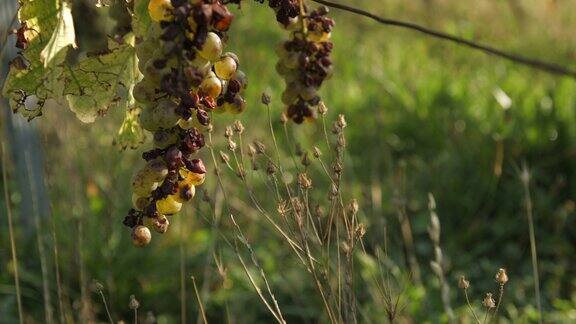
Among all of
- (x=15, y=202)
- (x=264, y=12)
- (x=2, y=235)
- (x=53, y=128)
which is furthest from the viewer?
(x=264, y=12)

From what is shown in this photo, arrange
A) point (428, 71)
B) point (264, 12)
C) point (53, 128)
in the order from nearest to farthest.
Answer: point (53, 128), point (428, 71), point (264, 12)

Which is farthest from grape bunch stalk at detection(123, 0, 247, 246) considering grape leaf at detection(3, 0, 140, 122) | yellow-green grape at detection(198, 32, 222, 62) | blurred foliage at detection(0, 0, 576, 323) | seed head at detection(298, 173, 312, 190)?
blurred foliage at detection(0, 0, 576, 323)

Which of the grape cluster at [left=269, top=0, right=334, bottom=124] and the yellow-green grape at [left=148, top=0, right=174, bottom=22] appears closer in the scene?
the yellow-green grape at [left=148, top=0, right=174, bottom=22]

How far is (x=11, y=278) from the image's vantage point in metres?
2.95

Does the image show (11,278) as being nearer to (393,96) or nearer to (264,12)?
(393,96)

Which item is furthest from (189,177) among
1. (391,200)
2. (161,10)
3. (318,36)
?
(391,200)

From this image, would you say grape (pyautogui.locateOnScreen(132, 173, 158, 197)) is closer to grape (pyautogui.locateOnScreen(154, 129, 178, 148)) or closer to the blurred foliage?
grape (pyautogui.locateOnScreen(154, 129, 178, 148))

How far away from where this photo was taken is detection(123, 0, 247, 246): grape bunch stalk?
3.27ft

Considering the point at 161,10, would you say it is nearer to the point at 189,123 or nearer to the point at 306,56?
the point at 189,123

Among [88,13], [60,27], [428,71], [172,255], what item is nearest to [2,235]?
[172,255]

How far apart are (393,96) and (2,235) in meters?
2.06

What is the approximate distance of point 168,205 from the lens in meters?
1.17

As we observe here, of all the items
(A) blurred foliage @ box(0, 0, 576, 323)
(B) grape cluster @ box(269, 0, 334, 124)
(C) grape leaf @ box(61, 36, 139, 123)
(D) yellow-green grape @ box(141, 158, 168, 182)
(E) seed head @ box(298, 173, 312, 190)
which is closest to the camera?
(D) yellow-green grape @ box(141, 158, 168, 182)

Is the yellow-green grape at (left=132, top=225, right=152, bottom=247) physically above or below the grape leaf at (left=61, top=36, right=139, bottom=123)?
below
